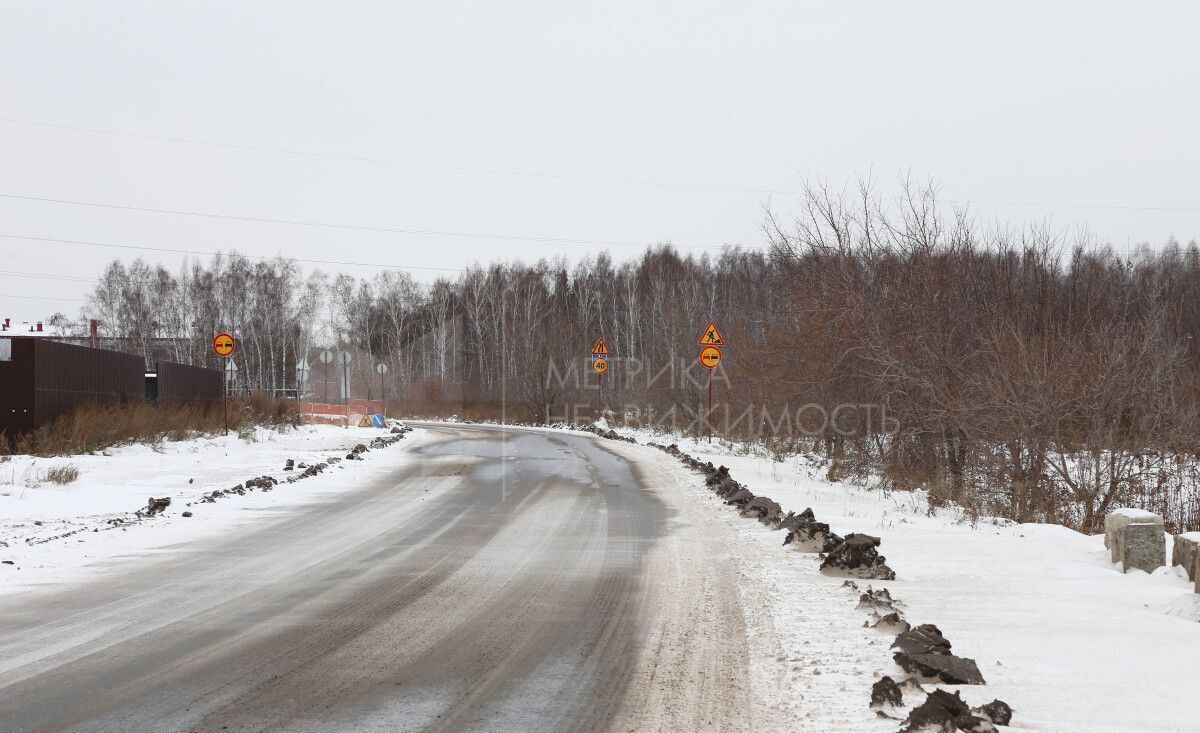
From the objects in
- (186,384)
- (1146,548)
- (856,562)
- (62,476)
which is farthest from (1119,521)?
(186,384)

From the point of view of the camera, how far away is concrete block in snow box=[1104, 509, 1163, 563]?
348 inches

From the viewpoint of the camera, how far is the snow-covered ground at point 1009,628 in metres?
5.07

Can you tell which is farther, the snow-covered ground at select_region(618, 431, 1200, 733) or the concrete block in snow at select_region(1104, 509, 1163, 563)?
the concrete block in snow at select_region(1104, 509, 1163, 563)

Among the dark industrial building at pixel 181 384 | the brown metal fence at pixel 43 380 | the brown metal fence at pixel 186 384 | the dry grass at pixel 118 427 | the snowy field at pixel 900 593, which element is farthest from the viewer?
the brown metal fence at pixel 186 384

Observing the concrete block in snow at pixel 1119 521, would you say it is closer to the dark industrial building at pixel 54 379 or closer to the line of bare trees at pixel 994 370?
the line of bare trees at pixel 994 370

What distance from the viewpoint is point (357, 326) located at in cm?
9588

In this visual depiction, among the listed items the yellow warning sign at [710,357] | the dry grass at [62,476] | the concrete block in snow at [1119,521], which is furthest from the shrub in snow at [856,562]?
the yellow warning sign at [710,357]

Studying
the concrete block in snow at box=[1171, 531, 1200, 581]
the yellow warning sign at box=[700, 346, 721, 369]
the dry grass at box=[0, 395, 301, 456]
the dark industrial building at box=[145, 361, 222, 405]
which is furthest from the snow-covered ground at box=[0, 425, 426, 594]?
the concrete block in snow at box=[1171, 531, 1200, 581]

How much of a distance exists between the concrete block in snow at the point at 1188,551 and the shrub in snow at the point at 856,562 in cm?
234

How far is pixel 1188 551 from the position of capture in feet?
26.8

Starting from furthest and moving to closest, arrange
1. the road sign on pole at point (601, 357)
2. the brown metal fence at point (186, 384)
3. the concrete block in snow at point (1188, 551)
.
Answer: the road sign on pole at point (601, 357) → the brown metal fence at point (186, 384) → the concrete block in snow at point (1188, 551)

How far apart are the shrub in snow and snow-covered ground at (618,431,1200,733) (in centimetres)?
17

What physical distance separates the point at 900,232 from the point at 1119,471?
803 centimetres

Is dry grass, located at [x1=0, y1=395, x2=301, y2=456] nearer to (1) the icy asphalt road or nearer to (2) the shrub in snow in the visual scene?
(1) the icy asphalt road
